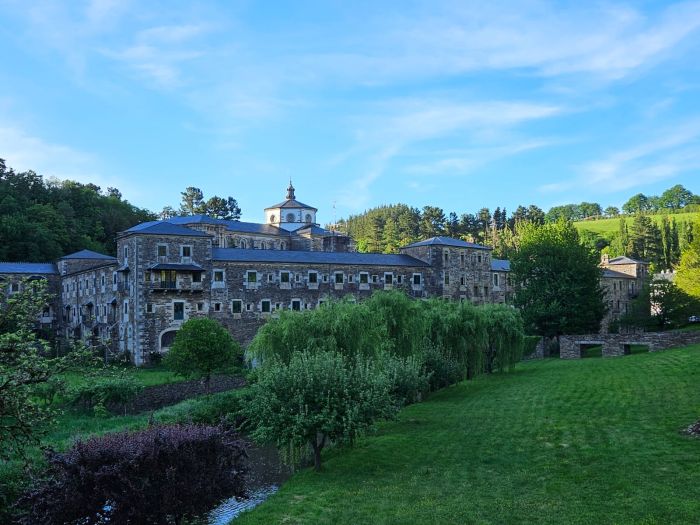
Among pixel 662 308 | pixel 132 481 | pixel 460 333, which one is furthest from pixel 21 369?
pixel 662 308

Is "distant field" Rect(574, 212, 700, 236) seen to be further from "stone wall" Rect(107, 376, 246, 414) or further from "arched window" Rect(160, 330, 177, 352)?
"stone wall" Rect(107, 376, 246, 414)

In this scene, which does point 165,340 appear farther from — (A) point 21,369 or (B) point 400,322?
(A) point 21,369

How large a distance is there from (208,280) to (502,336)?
1019 inches

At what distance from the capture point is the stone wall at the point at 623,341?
4456 cm

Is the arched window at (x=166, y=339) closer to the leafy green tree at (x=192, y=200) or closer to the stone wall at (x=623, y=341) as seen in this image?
the stone wall at (x=623, y=341)

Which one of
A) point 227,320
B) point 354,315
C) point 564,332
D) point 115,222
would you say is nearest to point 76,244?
point 115,222

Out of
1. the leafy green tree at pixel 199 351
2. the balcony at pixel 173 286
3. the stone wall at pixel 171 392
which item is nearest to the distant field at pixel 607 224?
the balcony at pixel 173 286

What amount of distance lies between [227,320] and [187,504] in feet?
140

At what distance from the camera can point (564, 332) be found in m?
57.8

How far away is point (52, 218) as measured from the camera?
82.4 m

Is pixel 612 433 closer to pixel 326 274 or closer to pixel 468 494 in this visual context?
pixel 468 494

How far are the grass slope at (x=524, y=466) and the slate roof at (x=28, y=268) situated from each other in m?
50.0

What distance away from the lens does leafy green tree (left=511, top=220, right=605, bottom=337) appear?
57500 mm

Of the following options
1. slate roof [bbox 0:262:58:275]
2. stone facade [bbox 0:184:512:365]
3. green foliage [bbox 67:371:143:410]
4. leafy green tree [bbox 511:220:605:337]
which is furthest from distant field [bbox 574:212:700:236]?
green foliage [bbox 67:371:143:410]
